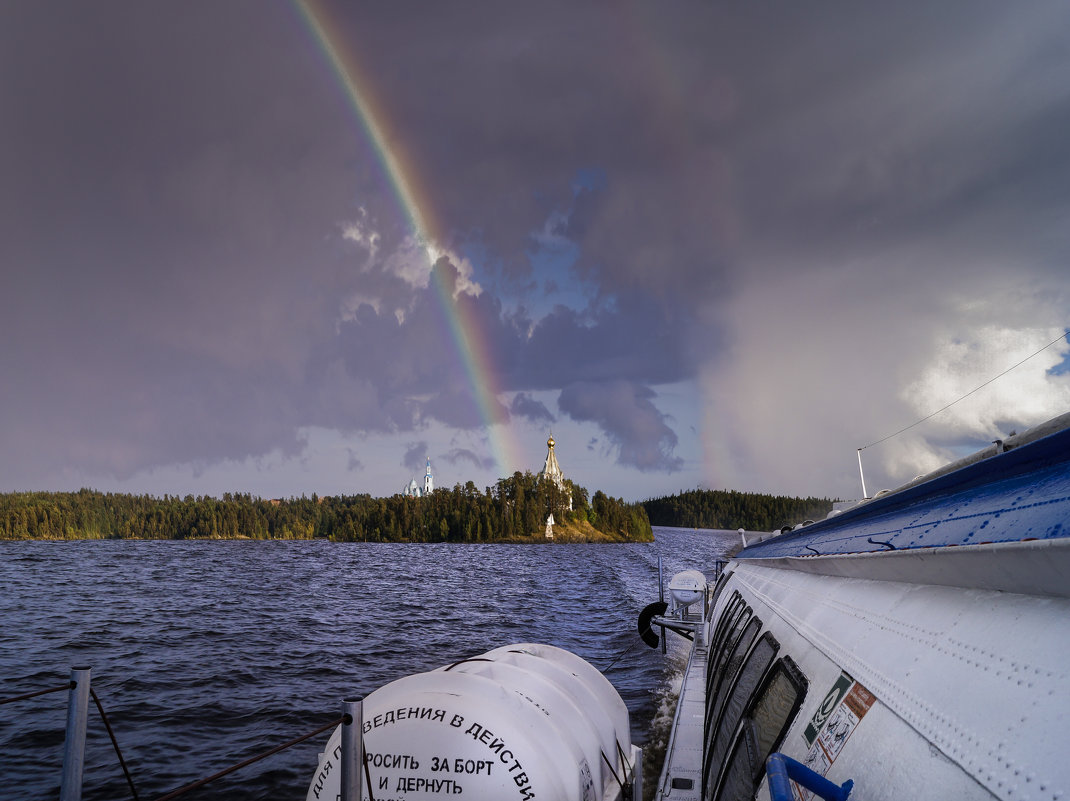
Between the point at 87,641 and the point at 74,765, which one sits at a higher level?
the point at 74,765

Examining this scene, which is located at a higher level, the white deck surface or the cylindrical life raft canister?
the cylindrical life raft canister

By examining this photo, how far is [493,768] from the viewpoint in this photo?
16.1ft

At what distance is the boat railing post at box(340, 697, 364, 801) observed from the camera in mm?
3848

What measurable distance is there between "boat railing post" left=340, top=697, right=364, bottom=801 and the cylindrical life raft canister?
2.02ft

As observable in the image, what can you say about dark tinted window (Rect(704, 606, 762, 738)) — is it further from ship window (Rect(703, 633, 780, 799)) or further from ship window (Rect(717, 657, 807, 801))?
ship window (Rect(717, 657, 807, 801))

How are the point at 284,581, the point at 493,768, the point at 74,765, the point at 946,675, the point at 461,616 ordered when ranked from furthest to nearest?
the point at 284,581, the point at 461,616, the point at 493,768, the point at 74,765, the point at 946,675

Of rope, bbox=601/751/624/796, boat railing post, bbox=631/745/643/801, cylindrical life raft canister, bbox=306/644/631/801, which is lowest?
boat railing post, bbox=631/745/643/801

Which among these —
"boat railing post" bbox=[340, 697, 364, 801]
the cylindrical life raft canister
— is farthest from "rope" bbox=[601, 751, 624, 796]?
"boat railing post" bbox=[340, 697, 364, 801]

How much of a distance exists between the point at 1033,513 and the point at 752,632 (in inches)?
236

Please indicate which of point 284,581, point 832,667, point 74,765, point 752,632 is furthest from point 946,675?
point 284,581

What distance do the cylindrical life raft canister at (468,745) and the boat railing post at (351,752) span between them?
0.61m

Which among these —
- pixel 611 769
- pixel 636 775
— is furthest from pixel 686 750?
pixel 611 769

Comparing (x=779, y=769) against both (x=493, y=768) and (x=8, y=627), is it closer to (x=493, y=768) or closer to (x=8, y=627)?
(x=493, y=768)

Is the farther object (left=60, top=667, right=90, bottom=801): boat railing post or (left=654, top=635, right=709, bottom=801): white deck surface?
(left=654, top=635, right=709, bottom=801): white deck surface
